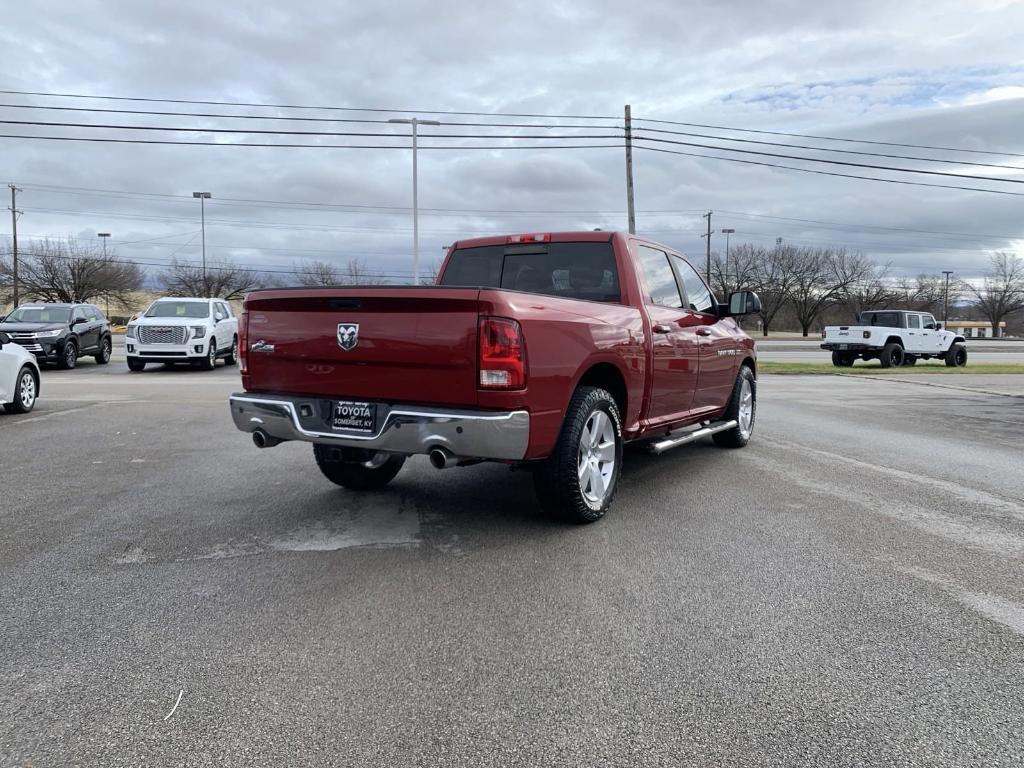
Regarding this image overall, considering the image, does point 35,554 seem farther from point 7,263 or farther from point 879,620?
point 7,263

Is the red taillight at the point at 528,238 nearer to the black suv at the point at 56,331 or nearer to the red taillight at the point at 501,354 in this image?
the red taillight at the point at 501,354

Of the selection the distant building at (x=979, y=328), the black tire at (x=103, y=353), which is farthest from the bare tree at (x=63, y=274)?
the distant building at (x=979, y=328)

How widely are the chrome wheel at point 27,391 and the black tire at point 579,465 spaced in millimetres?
8804

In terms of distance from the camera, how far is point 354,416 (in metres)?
4.73

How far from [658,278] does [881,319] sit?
75.1 feet

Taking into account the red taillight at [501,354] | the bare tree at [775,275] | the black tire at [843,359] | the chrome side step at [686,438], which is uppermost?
the bare tree at [775,275]

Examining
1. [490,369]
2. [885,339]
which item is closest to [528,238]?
[490,369]

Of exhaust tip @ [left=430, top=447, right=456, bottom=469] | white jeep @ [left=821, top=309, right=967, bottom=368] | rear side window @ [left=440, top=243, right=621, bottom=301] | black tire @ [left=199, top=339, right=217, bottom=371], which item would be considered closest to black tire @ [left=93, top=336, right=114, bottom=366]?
black tire @ [left=199, top=339, right=217, bottom=371]

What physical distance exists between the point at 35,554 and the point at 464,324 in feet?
8.94

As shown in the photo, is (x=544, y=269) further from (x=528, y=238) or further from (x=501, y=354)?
(x=501, y=354)

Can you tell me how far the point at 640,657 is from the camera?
3129 millimetres

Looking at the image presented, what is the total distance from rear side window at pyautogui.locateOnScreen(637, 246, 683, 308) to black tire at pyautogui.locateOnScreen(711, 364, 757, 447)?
5.34 ft

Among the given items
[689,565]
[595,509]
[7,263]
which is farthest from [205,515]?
[7,263]

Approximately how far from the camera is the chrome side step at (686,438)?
589 cm
